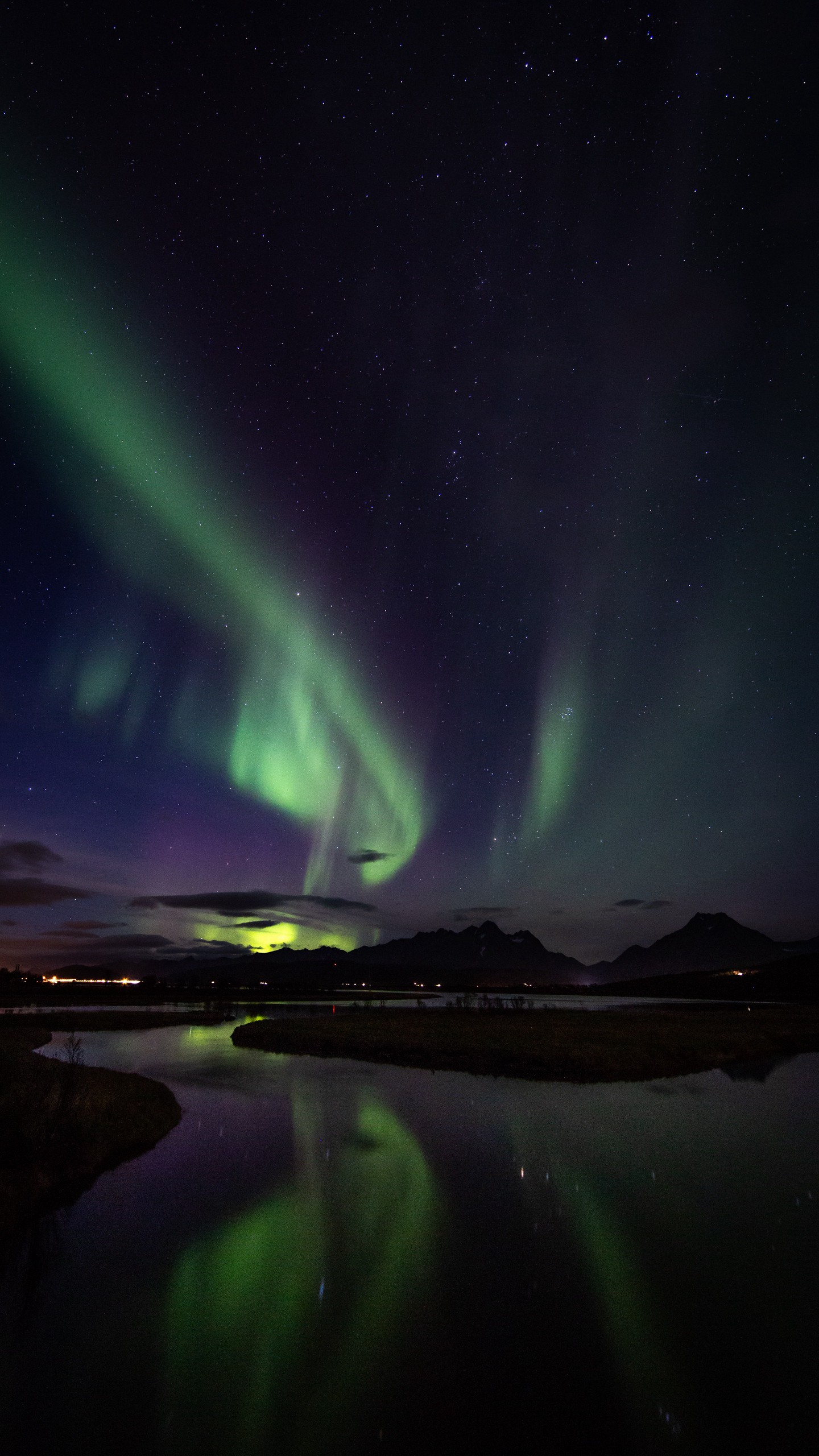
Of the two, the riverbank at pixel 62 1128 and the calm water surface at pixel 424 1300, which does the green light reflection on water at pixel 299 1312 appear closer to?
the calm water surface at pixel 424 1300

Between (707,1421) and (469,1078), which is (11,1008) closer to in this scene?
(469,1078)

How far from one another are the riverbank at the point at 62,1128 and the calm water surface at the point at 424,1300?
36.4 inches

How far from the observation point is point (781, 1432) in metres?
8.02

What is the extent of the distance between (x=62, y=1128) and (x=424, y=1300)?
1318 centimetres

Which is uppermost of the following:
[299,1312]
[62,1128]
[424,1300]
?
[62,1128]

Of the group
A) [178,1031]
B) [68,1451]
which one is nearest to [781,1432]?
[68,1451]

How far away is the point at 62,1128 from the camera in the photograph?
64.0 feet

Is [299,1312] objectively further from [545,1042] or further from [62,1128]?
[545,1042]

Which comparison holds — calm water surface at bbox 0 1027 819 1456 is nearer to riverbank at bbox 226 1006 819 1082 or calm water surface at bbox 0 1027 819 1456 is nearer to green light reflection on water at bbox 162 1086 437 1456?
green light reflection on water at bbox 162 1086 437 1456

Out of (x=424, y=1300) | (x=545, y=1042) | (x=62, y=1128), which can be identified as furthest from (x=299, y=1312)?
(x=545, y=1042)

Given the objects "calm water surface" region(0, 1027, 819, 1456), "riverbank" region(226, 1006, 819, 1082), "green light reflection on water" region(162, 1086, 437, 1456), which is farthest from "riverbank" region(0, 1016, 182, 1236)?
"riverbank" region(226, 1006, 819, 1082)

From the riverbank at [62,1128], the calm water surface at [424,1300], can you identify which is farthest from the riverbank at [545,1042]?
the riverbank at [62,1128]

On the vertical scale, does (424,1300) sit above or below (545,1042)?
below

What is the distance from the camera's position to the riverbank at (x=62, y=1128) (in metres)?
15.9
